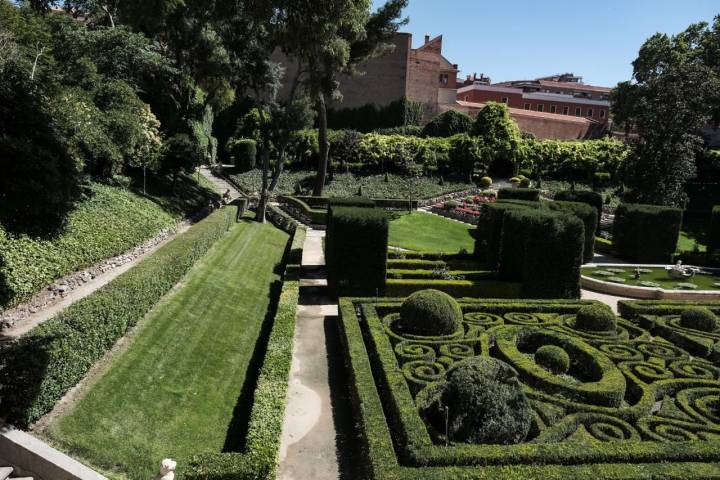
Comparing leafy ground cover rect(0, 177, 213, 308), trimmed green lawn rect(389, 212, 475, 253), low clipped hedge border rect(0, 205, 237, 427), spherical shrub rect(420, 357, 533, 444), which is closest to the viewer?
low clipped hedge border rect(0, 205, 237, 427)

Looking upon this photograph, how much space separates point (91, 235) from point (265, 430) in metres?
9.73

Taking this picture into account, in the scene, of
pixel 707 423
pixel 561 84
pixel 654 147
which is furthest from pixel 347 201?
pixel 561 84

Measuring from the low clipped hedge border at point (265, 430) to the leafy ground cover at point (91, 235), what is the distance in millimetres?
4207

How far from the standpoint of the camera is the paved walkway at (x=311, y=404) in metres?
7.04

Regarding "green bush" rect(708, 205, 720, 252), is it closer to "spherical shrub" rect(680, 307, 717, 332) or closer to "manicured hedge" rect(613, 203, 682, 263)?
"manicured hedge" rect(613, 203, 682, 263)

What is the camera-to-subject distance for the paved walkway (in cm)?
704

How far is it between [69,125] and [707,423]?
14.1m

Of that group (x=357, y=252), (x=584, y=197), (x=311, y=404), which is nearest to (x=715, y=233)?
(x=584, y=197)

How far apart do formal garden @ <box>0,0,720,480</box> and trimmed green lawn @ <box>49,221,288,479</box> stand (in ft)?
0.15

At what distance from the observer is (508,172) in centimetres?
4275

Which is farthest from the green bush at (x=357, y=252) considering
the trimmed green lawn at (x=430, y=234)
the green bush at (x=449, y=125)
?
the green bush at (x=449, y=125)

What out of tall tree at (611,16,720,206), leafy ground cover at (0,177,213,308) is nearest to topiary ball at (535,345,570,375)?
leafy ground cover at (0,177,213,308)

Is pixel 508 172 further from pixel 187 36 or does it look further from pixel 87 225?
pixel 87 225

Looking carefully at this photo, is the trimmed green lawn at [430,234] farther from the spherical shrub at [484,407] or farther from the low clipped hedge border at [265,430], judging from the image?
the spherical shrub at [484,407]
